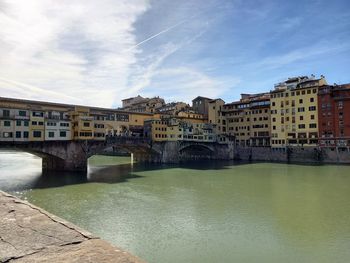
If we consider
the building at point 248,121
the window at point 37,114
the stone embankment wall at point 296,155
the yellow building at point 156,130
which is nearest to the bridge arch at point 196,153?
the building at point 248,121

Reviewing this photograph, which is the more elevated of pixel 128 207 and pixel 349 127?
pixel 349 127

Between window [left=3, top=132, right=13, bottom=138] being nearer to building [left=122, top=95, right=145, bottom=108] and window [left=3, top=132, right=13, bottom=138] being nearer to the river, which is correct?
the river

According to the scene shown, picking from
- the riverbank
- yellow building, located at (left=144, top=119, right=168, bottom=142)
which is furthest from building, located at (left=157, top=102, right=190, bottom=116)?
the riverbank

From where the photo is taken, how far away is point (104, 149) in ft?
204

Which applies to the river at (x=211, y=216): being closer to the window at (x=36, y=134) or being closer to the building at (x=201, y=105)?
the window at (x=36, y=134)

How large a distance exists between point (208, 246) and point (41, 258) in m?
12.8

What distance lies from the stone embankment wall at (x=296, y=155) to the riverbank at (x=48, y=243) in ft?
215

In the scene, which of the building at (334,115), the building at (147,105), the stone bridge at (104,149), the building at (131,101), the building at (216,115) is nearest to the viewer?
the stone bridge at (104,149)

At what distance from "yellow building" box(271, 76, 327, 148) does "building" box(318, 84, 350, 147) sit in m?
1.40

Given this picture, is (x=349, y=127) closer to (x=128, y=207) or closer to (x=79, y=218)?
(x=128, y=207)

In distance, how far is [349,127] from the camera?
60.6 meters

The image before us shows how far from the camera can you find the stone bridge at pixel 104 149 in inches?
1839

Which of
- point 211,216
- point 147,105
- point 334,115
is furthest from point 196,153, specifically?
point 211,216

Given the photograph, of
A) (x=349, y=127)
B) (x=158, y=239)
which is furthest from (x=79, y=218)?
(x=349, y=127)
